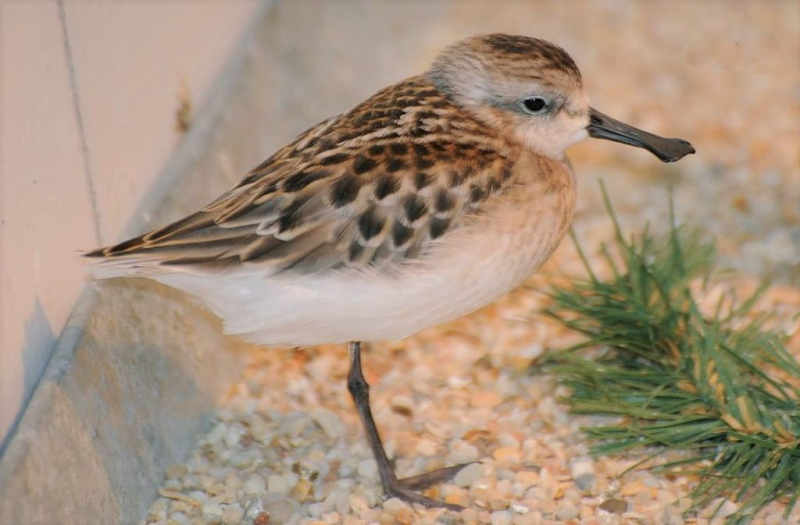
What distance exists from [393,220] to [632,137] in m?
1.12

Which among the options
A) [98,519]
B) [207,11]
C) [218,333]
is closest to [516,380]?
[218,333]

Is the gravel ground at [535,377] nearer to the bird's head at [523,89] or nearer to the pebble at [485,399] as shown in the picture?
the pebble at [485,399]

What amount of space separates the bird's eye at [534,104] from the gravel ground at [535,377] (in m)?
1.04

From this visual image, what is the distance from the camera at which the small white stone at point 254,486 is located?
4.10 metres

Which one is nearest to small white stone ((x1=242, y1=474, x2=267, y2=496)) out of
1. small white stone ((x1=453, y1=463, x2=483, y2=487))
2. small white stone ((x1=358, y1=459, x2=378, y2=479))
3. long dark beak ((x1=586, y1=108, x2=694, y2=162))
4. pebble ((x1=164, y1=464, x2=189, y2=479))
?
pebble ((x1=164, y1=464, x2=189, y2=479))

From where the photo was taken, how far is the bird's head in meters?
4.01

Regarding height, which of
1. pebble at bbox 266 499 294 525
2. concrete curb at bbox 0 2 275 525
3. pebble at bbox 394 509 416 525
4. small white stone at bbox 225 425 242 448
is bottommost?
pebble at bbox 394 509 416 525

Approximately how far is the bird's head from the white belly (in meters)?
0.28

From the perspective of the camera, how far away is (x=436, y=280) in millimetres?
3674

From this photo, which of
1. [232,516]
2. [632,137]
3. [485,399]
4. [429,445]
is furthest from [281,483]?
[632,137]

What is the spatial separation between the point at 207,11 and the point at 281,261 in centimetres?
237

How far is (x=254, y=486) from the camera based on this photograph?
412 cm

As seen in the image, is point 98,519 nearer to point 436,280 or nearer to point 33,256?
point 33,256

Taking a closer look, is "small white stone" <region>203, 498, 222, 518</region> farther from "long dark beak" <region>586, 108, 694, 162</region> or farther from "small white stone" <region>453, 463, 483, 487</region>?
"long dark beak" <region>586, 108, 694, 162</region>
